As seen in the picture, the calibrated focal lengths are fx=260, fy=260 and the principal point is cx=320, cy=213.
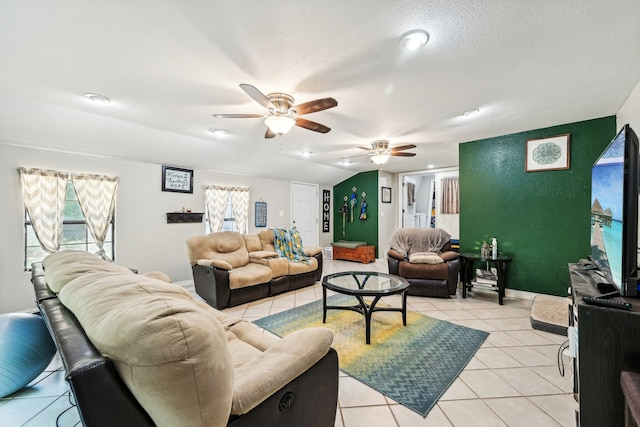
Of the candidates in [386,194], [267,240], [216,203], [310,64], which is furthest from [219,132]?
[386,194]

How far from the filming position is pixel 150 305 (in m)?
0.74

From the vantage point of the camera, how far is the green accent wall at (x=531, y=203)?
3264 mm

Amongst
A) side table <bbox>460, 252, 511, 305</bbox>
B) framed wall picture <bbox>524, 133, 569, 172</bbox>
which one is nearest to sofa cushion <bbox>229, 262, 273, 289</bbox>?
side table <bbox>460, 252, 511, 305</bbox>

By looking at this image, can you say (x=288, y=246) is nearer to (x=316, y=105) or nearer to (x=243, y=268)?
(x=243, y=268)

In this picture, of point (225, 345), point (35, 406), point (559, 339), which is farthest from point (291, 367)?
point (559, 339)

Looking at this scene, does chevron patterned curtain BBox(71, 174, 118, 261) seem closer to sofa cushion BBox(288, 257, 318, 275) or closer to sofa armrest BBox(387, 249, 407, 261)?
sofa cushion BBox(288, 257, 318, 275)

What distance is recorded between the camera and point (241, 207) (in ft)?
17.6

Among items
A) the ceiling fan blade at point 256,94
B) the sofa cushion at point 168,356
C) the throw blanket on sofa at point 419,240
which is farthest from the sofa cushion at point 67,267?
the throw blanket on sofa at point 419,240

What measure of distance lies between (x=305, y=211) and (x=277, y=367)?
5824 millimetres

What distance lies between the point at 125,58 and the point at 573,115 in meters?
4.52

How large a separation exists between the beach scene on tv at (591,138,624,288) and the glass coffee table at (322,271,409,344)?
1.43 m

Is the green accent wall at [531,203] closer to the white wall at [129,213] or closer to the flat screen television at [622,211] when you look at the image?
the flat screen television at [622,211]

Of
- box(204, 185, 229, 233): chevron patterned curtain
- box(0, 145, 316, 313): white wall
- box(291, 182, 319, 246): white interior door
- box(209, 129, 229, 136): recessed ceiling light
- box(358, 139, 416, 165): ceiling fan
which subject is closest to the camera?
box(0, 145, 316, 313): white wall

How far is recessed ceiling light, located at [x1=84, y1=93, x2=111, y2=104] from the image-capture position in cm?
245
